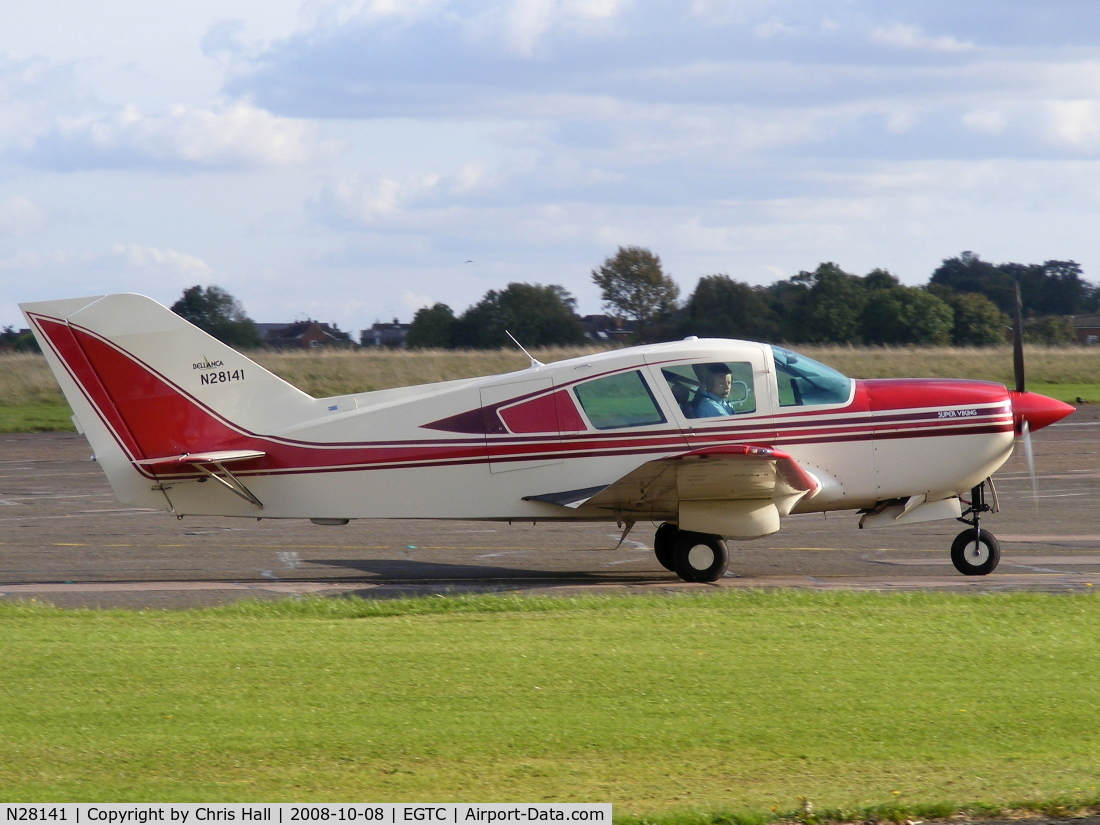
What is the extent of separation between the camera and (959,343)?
53031 millimetres

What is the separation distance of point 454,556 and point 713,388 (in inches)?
148

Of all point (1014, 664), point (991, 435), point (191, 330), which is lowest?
point (1014, 664)

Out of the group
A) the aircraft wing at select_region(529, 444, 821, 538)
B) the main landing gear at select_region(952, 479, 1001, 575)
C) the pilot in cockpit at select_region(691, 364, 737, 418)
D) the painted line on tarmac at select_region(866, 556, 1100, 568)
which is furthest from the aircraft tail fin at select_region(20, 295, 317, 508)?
the main landing gear at select_region(952, 479, 1001, 575)

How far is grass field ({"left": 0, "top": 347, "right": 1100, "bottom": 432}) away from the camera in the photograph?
38.4 meters

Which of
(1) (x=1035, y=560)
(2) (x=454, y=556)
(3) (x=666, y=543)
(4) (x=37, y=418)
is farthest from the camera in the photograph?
(4) (x=37, y=418)

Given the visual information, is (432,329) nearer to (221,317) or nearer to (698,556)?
(221,317)

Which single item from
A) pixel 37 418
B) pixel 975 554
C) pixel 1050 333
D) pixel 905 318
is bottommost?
pixel 975 554

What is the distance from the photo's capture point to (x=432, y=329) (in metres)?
49.2

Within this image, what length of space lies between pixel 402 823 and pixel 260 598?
626cm

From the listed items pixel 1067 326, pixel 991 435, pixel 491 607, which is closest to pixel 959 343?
pixel 1067 326

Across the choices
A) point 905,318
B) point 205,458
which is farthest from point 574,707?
point 905,318

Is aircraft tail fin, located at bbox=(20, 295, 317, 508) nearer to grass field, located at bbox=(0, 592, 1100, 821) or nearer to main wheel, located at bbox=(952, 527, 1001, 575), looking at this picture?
grass field, located at bbox=(0, 592, 1100, 821)

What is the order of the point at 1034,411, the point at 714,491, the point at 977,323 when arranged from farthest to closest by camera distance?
the point at 977,323
the point at 1034,411
the point at 714,491

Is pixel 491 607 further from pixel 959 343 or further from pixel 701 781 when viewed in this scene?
pixel 959 343
